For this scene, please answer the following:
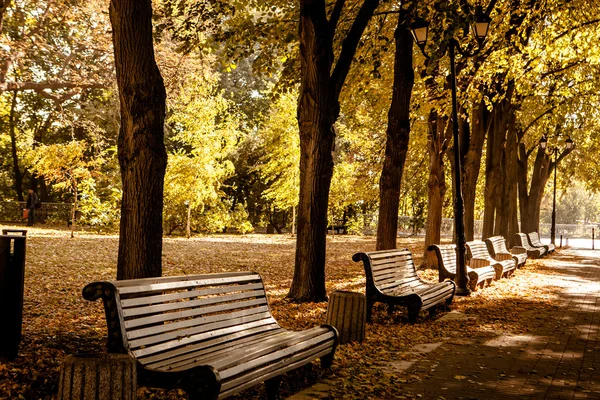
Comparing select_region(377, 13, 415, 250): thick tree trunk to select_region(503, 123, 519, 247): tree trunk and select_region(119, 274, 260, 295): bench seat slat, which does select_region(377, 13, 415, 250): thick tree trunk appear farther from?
select_region(503, 123, 519, 247): tree trunk

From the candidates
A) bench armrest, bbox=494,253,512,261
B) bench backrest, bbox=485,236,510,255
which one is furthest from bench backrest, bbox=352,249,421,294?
bench armrest, bbox=494,253,512,261

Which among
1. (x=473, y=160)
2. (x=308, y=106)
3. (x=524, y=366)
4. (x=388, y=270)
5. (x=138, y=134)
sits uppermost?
(x=473, y=160)

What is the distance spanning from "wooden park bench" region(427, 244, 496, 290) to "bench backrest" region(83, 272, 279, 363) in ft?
22.8

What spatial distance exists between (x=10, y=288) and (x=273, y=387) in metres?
2.56

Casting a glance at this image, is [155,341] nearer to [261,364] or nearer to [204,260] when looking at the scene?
[261,364]

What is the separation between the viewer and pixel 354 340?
7355mm

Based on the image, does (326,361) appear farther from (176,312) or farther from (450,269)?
(450,269)

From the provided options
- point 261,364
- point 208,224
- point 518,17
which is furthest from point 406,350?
point 208,224

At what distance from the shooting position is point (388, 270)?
9.63 meters

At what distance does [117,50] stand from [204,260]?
11.8 metres

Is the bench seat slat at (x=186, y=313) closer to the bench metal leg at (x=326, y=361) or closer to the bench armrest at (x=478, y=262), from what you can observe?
the bench metal leg at (x=326, y=361)

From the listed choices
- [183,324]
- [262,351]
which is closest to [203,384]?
[262,351]

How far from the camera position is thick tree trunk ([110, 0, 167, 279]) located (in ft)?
21.2

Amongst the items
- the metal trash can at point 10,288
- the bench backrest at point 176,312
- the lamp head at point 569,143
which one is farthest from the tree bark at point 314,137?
the lamp head at point 569,143
